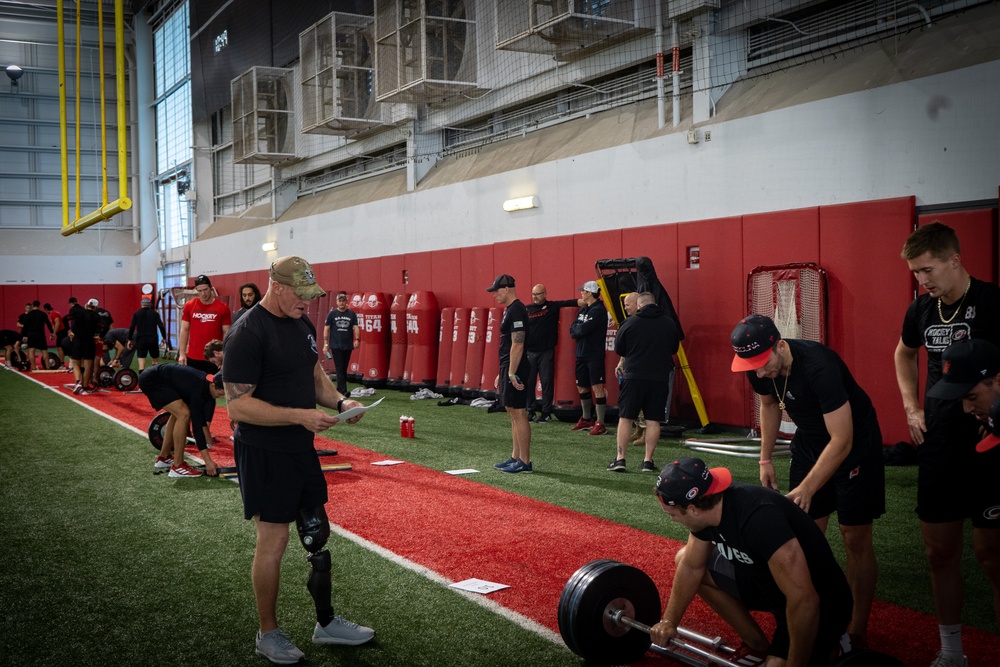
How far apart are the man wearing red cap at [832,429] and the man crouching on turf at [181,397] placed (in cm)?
519

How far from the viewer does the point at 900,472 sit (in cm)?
778

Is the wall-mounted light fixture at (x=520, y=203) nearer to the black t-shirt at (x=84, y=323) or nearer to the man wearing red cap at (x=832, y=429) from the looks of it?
the black t-shirt at (x=84, y=323)

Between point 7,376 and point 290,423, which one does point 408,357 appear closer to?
point 7,376

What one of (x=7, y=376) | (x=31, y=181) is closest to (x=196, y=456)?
(x=7, y=376)

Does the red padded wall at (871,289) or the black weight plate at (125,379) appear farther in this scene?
the black weight plate at (125,379)

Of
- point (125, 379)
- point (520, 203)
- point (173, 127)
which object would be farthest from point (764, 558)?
point (173, 127)

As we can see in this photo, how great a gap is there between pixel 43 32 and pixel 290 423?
3379 cm

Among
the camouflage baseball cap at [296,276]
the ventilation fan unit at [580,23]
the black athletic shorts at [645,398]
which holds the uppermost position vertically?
the ventilation fan unit at [580,23]

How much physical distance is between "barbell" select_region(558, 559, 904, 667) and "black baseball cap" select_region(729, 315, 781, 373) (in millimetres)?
997

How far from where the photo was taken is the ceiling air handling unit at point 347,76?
17.3m

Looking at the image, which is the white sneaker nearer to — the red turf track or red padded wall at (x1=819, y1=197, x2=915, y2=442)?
the red turf track

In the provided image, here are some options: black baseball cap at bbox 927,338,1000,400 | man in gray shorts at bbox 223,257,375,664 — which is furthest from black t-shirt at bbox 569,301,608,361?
black baseball cap at bbox 927,338,1000,400

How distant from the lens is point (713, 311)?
10492 millimetres

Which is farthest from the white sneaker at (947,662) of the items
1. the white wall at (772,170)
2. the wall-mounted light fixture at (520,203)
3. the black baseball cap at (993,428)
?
the wall-mounted light fixture at (520,203)
